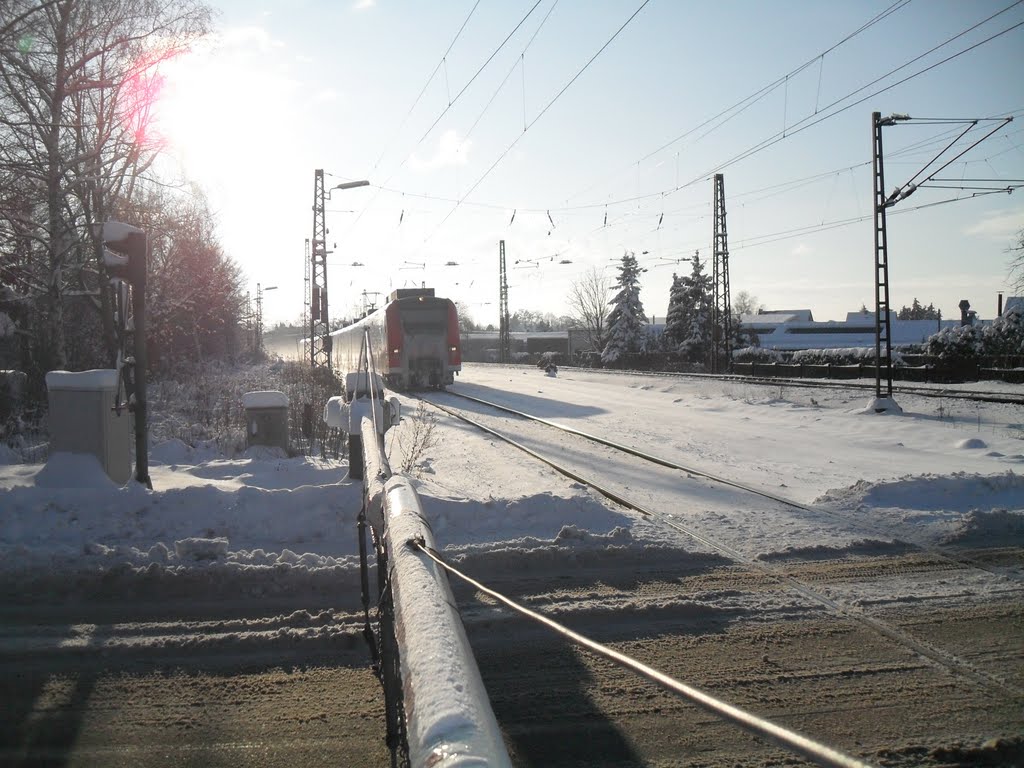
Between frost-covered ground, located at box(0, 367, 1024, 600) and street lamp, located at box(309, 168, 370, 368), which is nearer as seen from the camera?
frost-covered ground, located at box(0, 367, 1024, 600)

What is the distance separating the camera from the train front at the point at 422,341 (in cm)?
3027

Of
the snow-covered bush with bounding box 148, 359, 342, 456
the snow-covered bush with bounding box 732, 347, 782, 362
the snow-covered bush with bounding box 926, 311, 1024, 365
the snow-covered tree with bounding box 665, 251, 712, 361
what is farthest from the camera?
the snow-covered tree with bounding box 665, 251, 712, 361

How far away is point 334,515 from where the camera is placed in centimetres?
745

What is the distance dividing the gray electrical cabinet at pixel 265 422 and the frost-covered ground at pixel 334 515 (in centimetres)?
41

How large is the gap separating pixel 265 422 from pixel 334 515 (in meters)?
4.79

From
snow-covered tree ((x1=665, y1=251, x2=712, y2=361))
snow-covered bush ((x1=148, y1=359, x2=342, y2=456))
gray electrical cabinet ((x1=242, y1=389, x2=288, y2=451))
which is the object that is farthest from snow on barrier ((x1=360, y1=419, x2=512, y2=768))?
snow-covered tree ((x1=665, y1=251, x2=712, y2=361))

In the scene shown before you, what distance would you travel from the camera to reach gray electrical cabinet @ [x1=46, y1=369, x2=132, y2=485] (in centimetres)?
864

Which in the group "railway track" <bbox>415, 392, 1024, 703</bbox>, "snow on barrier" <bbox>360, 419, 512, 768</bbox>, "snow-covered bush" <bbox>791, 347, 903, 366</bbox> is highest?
"snow-covered bush" <bbox>791, 347, 903, 366</bbox>

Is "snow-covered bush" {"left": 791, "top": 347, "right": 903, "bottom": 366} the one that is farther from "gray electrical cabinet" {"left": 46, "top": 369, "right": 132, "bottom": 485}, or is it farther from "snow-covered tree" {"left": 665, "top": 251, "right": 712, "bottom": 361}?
"gray electrical cabinet" {"left": 46, "top": 369, "right": 132, "bottom": 485}

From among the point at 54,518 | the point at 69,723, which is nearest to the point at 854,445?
the point at 54,518

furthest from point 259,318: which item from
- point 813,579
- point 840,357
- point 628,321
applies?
point 813,579

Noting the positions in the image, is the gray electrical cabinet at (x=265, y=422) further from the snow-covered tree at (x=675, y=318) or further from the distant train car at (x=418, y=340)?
the snow-covered tree at (x=675, y=318)

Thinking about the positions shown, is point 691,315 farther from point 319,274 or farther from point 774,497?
point 774,497

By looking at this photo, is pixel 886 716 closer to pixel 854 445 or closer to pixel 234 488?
pixel 234 488
